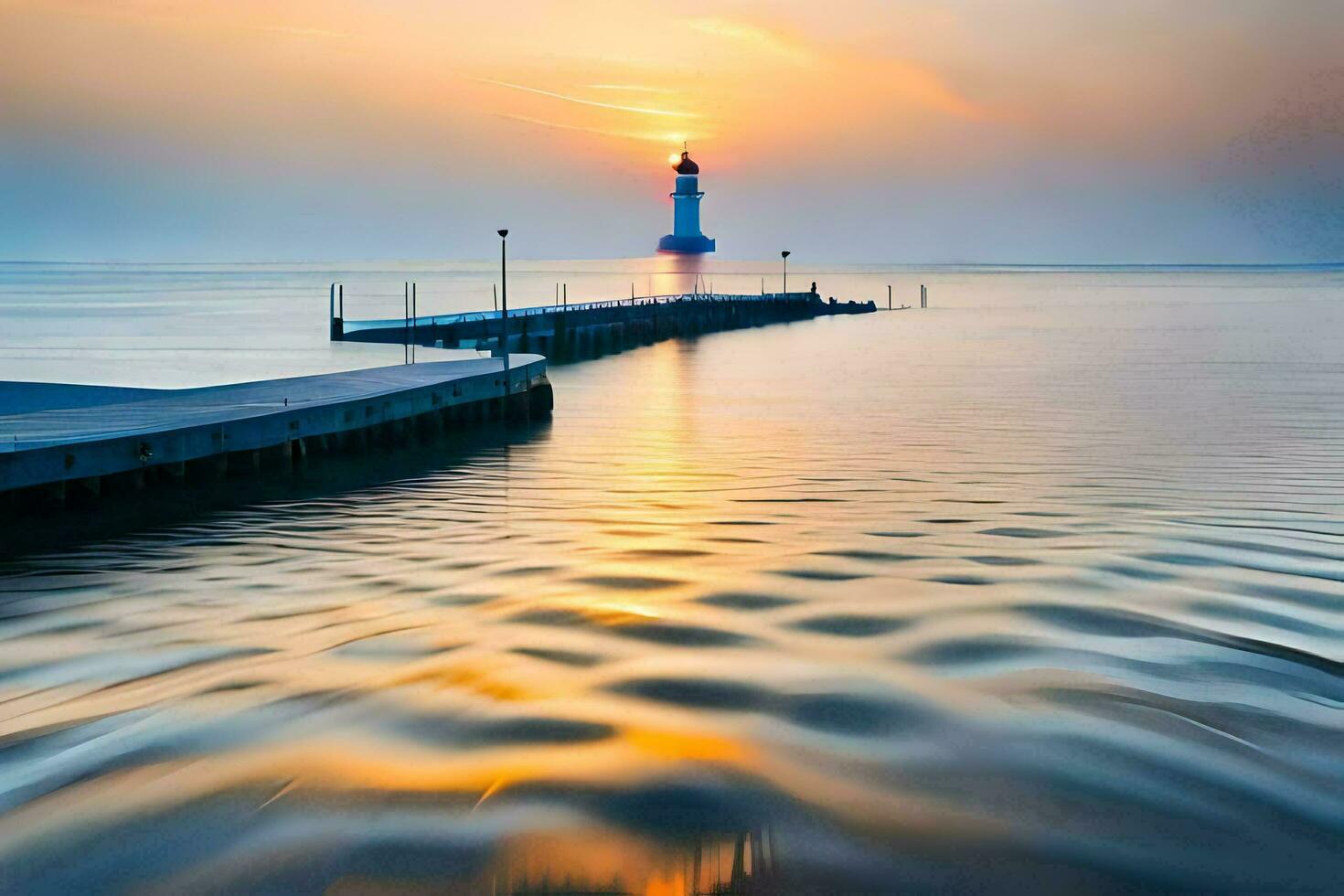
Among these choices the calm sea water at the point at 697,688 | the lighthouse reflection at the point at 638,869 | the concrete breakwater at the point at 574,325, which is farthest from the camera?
the concrete breakwater at the point at 574,325

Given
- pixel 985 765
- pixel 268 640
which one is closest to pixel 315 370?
pixel 268 640

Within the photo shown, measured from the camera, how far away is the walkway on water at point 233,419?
17766 mm

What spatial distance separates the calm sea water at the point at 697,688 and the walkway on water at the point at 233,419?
1542 mm

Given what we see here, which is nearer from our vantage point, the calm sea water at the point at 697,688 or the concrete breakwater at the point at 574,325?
the calm sea water at the point at 697,688

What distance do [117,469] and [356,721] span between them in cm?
1189

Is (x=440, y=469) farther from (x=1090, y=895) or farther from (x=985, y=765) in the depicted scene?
(x=1090, y=895)

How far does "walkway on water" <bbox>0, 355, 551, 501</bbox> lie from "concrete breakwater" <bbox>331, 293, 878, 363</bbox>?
1872 centimetres

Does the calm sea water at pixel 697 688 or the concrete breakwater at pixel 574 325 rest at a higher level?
the concrete breakwater at pixel 574 325

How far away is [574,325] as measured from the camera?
69.3 metres

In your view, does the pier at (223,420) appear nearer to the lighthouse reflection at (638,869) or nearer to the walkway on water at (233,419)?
the walkway on water at (233,419)

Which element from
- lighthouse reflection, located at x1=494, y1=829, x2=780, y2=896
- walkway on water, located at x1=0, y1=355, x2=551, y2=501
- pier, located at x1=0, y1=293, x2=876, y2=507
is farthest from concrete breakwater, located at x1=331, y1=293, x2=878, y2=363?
lighthouse reflection, located at x1=494, y1=829, x2=780, y2=896

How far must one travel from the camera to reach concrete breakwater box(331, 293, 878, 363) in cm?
5756

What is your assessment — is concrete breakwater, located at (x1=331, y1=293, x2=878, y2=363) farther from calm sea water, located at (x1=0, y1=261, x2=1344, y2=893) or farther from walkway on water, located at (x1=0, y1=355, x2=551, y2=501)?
calm sea water, located at (x1=0, y1=261, x2=1344, y2=893)

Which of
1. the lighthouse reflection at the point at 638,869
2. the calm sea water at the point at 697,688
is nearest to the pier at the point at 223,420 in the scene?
the calm sea water at the point at 697,688
